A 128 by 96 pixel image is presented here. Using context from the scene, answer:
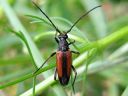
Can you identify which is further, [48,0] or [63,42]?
[48,0]

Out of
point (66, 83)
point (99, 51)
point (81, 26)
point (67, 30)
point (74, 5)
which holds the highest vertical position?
point (74, 5)

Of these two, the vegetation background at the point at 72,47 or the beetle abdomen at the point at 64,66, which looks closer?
→ the beetle abdomen at the point at 64,66

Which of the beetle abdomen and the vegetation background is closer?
the beetle abdomen

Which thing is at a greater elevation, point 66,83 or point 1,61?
point 1,61

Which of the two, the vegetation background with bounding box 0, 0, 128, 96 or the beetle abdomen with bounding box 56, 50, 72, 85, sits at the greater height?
the vegetation background with bounding box 0, 0, 128, 96

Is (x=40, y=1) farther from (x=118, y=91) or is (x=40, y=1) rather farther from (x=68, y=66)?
(x=68, y=66)

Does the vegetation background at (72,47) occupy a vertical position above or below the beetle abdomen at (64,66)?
above

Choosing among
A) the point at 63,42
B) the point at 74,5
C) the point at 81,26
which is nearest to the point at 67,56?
the point at 63,42

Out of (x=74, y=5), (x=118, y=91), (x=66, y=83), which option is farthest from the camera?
(x=74, y=5)
